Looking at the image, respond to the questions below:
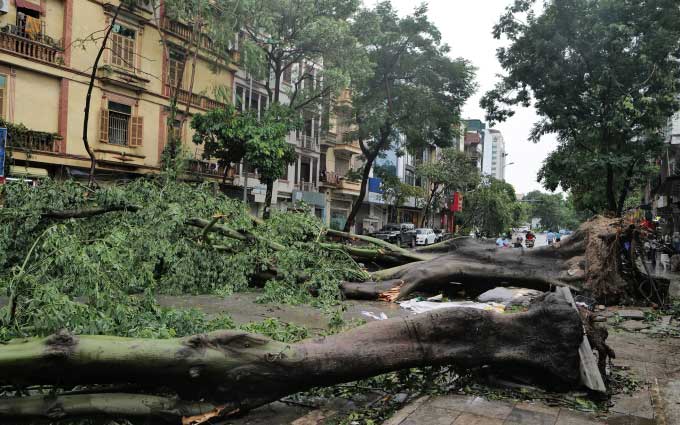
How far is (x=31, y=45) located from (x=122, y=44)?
12.8ft

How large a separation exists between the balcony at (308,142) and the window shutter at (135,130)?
12.5m

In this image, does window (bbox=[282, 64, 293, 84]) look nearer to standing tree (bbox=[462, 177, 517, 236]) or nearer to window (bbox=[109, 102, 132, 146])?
window (bbox=[109, 102, 132, 146])

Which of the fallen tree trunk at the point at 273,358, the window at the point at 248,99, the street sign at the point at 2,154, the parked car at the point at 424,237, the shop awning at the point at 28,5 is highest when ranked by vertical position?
the shop awning at the point at 28,5

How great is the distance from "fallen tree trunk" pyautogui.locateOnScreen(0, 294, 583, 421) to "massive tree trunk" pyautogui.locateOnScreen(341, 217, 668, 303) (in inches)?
203

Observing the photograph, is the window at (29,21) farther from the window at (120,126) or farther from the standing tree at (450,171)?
the standing tree at (450,171)

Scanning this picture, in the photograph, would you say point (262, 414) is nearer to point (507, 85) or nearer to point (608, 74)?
point (608, 74)

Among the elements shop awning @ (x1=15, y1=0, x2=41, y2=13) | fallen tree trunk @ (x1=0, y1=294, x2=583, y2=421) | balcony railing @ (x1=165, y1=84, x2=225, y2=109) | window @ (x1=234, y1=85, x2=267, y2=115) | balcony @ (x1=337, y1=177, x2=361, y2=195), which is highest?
shop awning @ (x1=15, y1=0, x2=41, y2=13)

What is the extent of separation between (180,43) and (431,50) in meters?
11.7

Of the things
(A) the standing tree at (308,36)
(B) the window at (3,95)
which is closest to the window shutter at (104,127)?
(B) the window at (3,95)

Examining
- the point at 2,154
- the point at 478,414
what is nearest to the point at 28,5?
the point at 2,154

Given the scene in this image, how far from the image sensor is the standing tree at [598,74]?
16.4 meters

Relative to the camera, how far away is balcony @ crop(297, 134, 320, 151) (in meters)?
33.6

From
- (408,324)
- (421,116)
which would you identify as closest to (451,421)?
(408,324)

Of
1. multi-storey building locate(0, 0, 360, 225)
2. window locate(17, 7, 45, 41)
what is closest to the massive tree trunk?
multi-storey building locate(0, 0, 360, 225)
